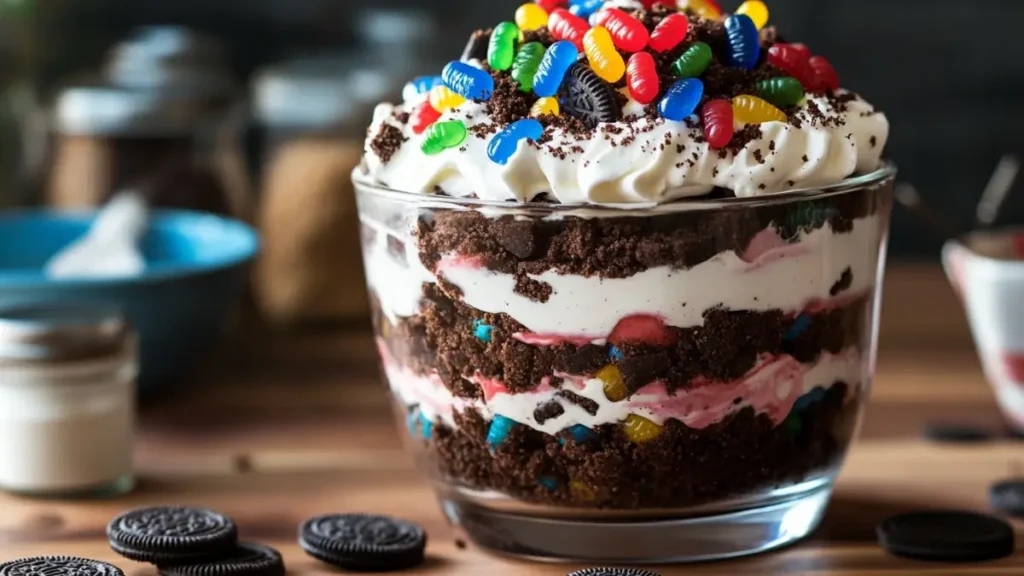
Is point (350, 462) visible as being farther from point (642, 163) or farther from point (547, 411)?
point (642, 163)

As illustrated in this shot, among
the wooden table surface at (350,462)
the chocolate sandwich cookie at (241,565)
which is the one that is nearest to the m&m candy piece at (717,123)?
the wooden table surface at (350,462)

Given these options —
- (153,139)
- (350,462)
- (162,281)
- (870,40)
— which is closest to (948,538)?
(350,462)

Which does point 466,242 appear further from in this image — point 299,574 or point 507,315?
point 299,574

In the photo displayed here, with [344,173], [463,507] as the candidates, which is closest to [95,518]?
[463,507]

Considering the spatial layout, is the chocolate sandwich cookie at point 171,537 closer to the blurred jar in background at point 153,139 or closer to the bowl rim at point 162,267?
the bowl rim at point 162,267

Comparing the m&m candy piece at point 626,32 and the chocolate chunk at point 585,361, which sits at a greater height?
the m&m candy piece at point 626,32

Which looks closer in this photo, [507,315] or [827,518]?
[507,315]
